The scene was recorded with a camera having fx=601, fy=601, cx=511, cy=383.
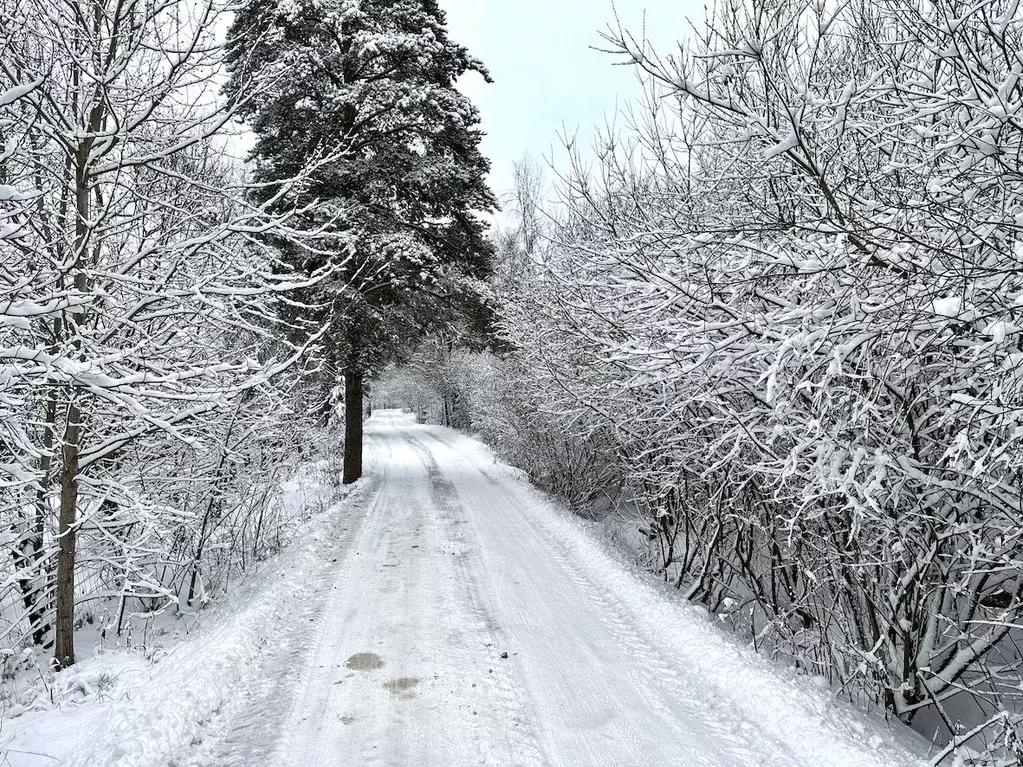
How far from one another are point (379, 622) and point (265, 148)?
11982 millimetres

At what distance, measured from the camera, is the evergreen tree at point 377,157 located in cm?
1262

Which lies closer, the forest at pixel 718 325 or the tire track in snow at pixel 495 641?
the forest at pixel 718 325

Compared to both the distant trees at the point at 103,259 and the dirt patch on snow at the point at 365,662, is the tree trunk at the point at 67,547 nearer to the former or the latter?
the distant trees at the point at 103,259

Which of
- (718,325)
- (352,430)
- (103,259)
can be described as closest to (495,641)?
(718,325)

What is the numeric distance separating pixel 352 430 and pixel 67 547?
400 inches

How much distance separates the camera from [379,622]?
6.29m

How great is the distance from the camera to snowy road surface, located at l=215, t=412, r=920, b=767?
4.02 meters

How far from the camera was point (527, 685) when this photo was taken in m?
4.98

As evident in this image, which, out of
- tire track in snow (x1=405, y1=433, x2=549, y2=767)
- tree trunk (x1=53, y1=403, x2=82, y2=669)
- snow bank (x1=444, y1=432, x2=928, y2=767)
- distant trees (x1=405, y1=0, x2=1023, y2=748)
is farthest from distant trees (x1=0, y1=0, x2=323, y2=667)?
snow bank (x1=444, y1=432, x2=928, y2=767)

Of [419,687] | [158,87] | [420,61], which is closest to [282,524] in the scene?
[419,687]

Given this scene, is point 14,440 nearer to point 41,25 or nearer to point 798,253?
point 41,25

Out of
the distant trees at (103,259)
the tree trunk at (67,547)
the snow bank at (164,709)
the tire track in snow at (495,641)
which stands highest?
the distant trees at (103,259)

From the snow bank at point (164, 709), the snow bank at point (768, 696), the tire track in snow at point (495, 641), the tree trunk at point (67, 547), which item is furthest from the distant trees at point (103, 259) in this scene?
the snow bank at point (768, 696)

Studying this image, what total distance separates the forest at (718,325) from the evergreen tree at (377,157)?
3812mm
